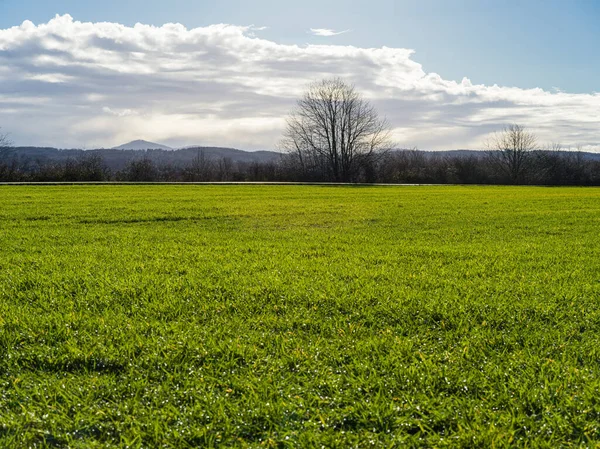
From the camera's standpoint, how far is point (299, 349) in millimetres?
3188

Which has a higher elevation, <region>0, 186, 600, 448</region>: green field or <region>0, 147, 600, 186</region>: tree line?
<region>0, 147, 600, 186</region>: tree line

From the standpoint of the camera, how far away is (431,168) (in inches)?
2352

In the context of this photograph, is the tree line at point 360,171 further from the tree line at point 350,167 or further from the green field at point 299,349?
the green field at point 299,349

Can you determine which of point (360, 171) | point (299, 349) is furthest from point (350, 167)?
point (299, 349)

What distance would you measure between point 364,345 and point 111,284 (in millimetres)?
2758

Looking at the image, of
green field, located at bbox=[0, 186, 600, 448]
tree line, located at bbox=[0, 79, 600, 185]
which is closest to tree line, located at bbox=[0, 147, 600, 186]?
tree line, located at bbox=[0, 79, 600, 185]

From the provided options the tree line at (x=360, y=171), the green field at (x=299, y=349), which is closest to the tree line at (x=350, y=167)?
the tree line at (x=360, y=171)

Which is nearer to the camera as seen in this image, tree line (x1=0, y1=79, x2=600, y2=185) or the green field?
the green field

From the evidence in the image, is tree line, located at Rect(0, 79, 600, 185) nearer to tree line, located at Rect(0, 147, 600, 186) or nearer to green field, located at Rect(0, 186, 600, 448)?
tree line, located at Rect(0, 147, 600, 186)

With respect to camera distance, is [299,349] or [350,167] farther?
[350,167]

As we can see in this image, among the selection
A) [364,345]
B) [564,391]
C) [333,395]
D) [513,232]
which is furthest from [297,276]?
[513,232]

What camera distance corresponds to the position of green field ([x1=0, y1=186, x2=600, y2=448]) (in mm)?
2338

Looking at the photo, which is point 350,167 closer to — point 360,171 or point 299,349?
point 360,171

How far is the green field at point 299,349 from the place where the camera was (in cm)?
234
